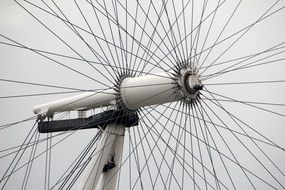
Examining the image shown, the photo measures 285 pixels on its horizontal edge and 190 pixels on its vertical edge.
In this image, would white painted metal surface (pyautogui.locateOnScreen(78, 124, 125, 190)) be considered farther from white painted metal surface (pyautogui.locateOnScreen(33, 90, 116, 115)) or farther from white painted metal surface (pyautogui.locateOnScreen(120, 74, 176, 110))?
white painted metal surface (pyautogui.locateOnScreen(120, 74, 176, 110))

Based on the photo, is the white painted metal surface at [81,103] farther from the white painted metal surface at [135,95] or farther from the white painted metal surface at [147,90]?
the white painted metal surface at [147,90]

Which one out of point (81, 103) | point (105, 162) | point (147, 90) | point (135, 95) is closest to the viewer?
point (147, 90)

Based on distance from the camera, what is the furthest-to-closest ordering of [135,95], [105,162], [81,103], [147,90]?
[81,103] < [105,162] < [135,95] < [147,90]

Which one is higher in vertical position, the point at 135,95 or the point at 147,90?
the point at 147,90

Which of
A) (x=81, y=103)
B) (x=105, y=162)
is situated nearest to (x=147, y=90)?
(x=105, y=162)

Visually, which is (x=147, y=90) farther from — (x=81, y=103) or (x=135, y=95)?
(x=81, y=103)

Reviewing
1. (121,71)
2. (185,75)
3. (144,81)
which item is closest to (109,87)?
(121,71)

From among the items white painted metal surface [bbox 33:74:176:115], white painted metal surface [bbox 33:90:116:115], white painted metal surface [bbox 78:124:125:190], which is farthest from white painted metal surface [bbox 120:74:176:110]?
white painted metal surface [bbox 78:124:125:190]

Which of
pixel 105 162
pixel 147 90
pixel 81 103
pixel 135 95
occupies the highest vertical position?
pixel 147 90

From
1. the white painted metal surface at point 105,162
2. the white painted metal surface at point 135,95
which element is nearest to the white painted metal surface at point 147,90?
the white painted metal surface at point 135,95

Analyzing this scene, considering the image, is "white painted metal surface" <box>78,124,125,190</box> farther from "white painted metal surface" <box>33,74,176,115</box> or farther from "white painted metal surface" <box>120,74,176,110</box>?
"white painted metal surface" <box>120,74,176,110</box>

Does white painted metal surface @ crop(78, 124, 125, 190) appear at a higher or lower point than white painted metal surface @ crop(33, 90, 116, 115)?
lower

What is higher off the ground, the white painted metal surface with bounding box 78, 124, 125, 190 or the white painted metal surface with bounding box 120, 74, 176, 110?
the white painted metal surface with bounding box 120, 74, 176, 110

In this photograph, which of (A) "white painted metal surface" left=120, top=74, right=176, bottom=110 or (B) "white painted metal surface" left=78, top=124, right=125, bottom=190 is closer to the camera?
(A) "white painted metal surface" left=120, top=74, right=176, bottom=110
